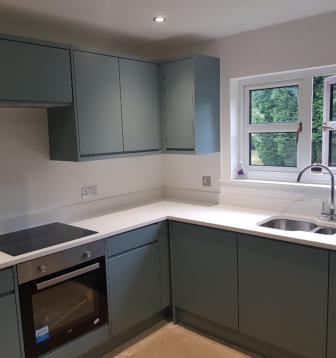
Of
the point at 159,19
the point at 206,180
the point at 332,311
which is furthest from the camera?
the point at 206,180

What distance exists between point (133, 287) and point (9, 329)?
89 cm

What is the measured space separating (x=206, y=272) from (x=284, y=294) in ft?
Result: 1.92

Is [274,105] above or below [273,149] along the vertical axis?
above

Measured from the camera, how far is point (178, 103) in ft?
9.57

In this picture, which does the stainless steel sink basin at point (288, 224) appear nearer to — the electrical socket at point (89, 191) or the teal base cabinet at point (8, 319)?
the electrical socket at point (89, 191)

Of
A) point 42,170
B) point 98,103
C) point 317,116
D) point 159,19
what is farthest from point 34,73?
point 317,116

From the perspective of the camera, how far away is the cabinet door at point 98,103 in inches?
97.1

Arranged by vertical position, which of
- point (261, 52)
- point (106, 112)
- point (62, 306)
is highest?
point (261, 52)

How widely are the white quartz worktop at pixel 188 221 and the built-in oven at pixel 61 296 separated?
2.3 inches

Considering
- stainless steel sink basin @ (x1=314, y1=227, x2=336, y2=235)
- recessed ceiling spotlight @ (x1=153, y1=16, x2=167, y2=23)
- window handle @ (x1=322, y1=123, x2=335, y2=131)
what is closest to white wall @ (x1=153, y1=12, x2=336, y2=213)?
window handle @ (x1=322, y1=123, x2=335, y2=131)

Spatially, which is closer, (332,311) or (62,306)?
(332,311)

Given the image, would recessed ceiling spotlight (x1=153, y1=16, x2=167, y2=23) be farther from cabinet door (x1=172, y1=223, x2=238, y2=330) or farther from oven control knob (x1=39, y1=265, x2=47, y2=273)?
oven control knob (x1=39, y1=265, x2=47, y2=273)

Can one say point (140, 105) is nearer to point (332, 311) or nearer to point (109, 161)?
point (109, 161)

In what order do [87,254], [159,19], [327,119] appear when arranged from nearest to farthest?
[87,254]
[159,19]
[327,119]
